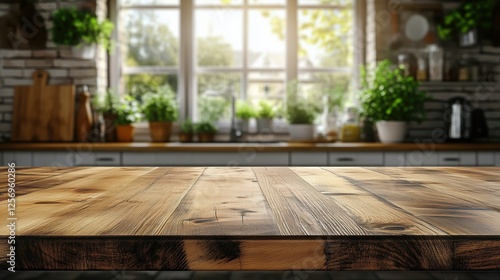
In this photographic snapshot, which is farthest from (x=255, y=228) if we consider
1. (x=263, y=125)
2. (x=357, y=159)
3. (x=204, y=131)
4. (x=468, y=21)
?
(x=468, y=21)

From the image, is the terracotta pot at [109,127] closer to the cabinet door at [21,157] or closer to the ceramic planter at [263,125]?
the cabinet door at [21,157]

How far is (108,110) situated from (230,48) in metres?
1.14

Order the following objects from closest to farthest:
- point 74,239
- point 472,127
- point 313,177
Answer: point 74,239 < point 313,177 < point 472,127

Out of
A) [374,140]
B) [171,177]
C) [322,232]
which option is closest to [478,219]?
[322,232]

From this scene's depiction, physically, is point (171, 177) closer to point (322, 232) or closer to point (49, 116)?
point (322, 232)

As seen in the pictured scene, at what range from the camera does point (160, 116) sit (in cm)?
405

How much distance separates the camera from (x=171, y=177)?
5.04 ft

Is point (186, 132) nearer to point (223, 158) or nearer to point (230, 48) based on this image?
point (223, 158)

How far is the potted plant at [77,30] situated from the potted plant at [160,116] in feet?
1.98

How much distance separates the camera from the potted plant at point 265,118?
4.18 metres

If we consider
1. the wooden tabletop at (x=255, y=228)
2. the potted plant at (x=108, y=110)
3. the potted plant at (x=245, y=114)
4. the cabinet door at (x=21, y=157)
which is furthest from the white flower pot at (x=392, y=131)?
the wooden tabletop at (x=255, y=228)

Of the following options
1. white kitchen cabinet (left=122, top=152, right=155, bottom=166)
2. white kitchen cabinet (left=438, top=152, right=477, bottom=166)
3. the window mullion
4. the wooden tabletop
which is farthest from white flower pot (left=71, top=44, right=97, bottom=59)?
the wooden tabletop

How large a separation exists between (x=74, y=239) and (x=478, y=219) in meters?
0.64

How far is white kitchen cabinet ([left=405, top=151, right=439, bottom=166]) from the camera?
3.50 metres
